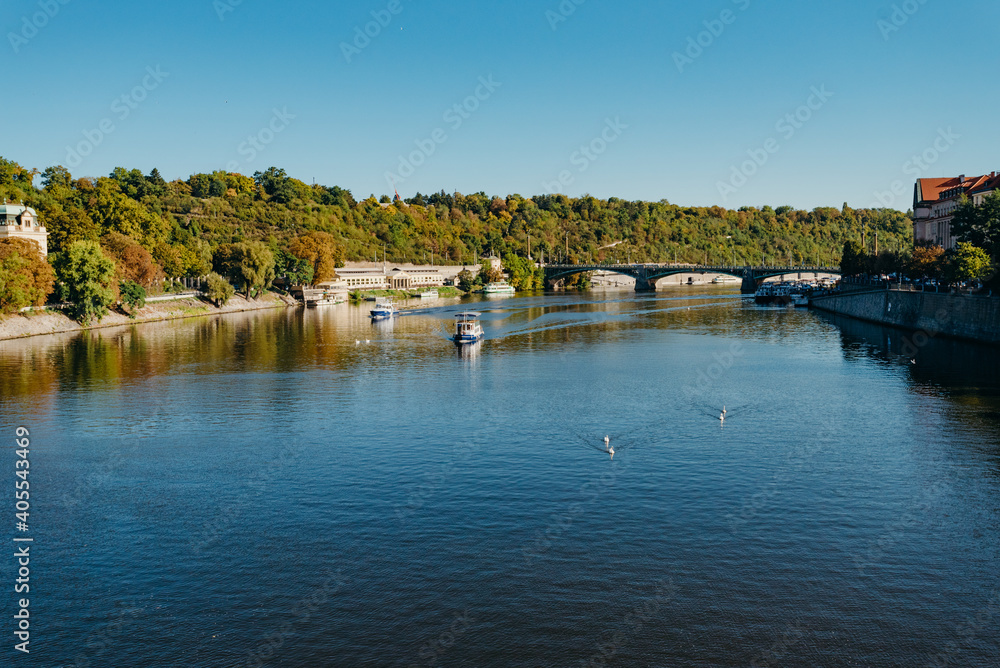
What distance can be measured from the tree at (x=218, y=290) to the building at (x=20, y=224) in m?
24.2

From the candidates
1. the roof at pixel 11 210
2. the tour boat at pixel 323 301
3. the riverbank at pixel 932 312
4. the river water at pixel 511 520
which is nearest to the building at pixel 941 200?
the riverbank at pixel 932 312

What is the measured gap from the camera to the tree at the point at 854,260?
417ft

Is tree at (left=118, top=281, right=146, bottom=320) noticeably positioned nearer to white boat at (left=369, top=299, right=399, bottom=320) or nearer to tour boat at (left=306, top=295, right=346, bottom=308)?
white boat at (left=369, top=299, right=399, bottom=320)

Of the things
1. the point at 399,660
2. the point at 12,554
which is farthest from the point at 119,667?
the point at 12,554

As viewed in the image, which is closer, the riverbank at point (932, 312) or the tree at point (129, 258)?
the riverbank at point (932, 312)

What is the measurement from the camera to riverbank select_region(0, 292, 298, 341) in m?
76.2

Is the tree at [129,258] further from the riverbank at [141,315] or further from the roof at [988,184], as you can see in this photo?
the roof at [988,184]

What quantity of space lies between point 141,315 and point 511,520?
3325 inches

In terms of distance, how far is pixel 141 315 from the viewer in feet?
317

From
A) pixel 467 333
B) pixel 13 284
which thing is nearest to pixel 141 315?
pixel 13 284

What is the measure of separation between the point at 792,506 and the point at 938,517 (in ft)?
13.6

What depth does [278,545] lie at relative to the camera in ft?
74.1

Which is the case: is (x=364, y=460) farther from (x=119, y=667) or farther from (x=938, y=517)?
(x=938, y=517)

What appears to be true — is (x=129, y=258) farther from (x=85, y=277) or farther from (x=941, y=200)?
(x=941, y=200)
